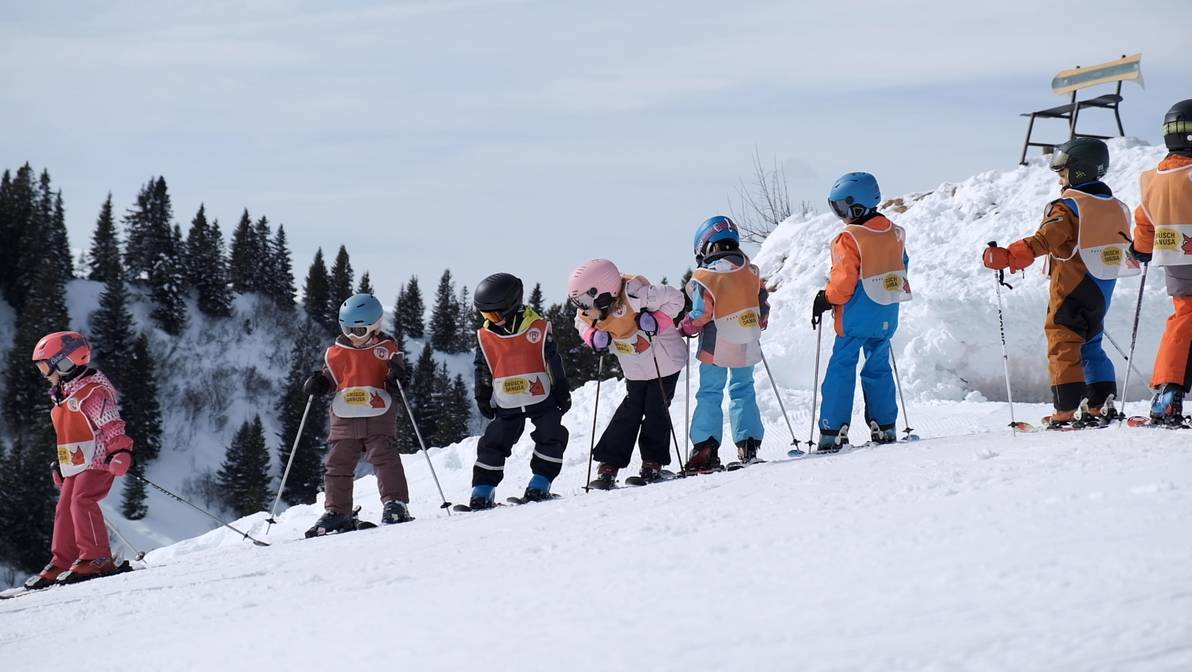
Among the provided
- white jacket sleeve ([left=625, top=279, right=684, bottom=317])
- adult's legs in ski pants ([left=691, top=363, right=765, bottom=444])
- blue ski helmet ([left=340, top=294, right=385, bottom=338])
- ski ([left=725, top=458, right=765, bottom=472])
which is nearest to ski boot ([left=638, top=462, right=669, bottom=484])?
adult's legs in ski pants ([left=691, top=363, right=765, bottom=444])

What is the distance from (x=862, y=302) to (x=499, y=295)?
8.54 ft

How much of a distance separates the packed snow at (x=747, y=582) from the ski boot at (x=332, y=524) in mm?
606

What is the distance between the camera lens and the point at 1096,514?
144 inches

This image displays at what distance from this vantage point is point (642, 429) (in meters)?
7.83

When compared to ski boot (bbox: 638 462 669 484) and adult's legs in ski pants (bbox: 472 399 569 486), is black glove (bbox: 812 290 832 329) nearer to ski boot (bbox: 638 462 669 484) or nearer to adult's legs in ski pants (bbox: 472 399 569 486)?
ski boot (bbox: 638 462 669 484)

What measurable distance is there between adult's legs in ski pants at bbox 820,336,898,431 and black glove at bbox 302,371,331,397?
12.3 ft

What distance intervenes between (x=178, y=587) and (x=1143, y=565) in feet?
15.7

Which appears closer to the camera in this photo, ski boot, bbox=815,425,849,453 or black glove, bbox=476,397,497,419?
ski boot, bbox=815,425,849,453

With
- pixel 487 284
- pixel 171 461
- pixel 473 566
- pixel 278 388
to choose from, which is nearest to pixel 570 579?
Result: pixel 473 566

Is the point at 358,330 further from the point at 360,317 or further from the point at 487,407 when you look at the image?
the point at 487,407

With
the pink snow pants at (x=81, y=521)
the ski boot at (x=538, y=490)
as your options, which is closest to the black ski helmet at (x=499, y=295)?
the ski boot at (x=538, y=490)

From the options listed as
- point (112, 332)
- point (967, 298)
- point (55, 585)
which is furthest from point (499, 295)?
point (112, 332)

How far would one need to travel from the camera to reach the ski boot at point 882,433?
7.46 m

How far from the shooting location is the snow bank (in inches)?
524
